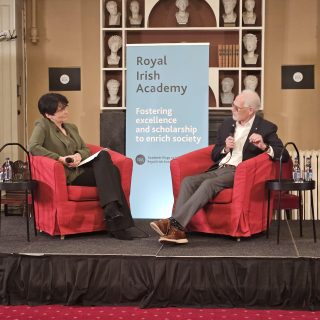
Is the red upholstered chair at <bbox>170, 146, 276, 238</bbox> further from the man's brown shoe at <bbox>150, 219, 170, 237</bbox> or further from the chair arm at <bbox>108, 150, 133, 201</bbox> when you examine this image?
the chair arm at <bbox>108, 150, 133, 201</bbox>

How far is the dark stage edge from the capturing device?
3.92 metres

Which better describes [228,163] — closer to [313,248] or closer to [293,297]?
[313,248]

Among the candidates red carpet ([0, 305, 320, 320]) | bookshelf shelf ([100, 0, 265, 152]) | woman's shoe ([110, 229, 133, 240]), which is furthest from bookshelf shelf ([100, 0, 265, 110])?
red carpet ([0, 305, 320, 320])

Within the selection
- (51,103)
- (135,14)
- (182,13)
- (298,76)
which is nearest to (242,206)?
(51,103)

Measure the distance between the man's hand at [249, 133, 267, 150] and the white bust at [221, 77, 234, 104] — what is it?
212 cm

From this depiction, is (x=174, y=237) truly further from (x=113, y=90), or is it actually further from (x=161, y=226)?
(x=113, y=90)

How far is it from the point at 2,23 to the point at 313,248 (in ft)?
13.5

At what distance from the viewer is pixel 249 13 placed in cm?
670

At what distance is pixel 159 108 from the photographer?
589 cm

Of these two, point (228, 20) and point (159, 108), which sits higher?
point (228, 20)

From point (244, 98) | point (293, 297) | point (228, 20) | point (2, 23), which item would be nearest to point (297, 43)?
point (228, 20)

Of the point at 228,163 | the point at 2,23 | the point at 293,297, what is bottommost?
the point at 293,297

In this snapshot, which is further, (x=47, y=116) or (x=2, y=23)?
(x=2, y=23)

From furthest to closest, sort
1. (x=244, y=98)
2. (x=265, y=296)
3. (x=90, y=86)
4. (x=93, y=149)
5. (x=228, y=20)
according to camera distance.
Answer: (x=90, y=86), (x=228, y=20), (x=93, y=149), (x=244, y=98), (x=265, y=296)
